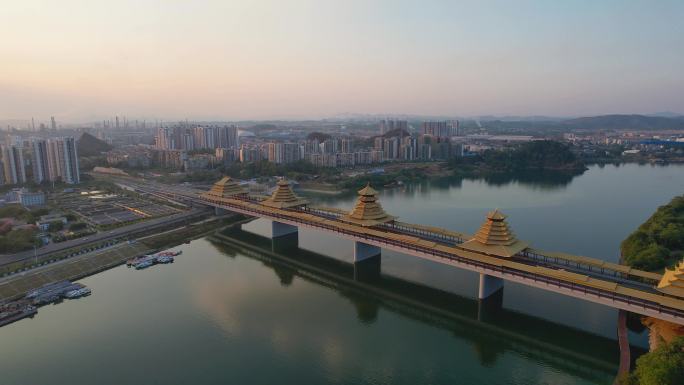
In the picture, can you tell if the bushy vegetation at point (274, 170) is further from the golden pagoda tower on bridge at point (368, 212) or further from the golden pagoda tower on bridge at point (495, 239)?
the golden pagoda tower on bridge at point (495, 239)

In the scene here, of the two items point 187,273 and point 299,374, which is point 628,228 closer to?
point 299,374

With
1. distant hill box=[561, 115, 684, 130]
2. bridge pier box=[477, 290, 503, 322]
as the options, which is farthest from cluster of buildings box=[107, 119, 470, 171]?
distant hill box=[561, 115, 684, 130]

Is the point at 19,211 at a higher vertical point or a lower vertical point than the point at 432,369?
higher

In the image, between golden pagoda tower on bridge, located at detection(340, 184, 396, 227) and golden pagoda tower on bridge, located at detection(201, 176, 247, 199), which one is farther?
golden pagoda tower on bridge, located at detection(201, 176, 247, 199)

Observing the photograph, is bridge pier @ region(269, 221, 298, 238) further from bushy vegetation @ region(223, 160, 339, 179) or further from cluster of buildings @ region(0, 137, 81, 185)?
cluster of buildings @ region(0, 137, 81, 185)

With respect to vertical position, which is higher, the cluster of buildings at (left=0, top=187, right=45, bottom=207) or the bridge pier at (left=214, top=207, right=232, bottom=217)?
the cluster of buildings at (left=0, top=187, right=45, bottom=207)

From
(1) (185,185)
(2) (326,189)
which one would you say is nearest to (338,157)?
(2) (326,189)

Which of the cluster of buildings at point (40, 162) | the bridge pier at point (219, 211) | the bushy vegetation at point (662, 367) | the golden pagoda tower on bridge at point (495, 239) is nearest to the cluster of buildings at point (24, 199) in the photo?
the cluster of buildings at point (40, 162)
